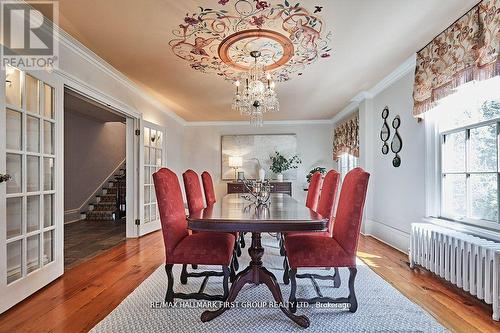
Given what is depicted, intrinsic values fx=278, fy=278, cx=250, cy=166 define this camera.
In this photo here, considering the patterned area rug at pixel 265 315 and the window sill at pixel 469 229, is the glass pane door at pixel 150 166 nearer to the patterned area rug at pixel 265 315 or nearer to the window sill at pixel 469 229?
the patterned area rug at pixel 265 315

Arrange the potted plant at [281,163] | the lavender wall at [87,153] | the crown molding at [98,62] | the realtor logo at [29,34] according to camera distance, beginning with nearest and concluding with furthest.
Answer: the realtor logo at [29,34] → the crown molding at [98,62] → the lavender wall at [87,153] → the potted plant at [281,163]

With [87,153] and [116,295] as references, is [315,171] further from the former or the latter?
[87,153]

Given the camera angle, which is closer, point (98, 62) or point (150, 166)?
point (98, 62)

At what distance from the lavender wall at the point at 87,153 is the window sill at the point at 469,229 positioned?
658 cm

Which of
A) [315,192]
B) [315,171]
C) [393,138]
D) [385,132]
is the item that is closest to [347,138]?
[315,171]

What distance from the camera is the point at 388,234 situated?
13.1 feet

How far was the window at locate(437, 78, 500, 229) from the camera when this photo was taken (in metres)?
2.33

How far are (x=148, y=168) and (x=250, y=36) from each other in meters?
3.11

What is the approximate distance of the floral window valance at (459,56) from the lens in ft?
6.79

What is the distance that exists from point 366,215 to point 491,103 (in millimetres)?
2736

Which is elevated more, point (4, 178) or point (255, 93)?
point (255, 93)

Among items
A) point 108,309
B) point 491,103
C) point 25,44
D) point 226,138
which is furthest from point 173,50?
point 226,138

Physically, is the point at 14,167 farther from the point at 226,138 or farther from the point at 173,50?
the point at 226,138

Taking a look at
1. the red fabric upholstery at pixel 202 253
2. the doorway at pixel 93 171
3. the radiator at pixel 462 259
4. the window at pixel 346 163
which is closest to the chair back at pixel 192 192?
the red fabric upholstery at pixel 202 253
